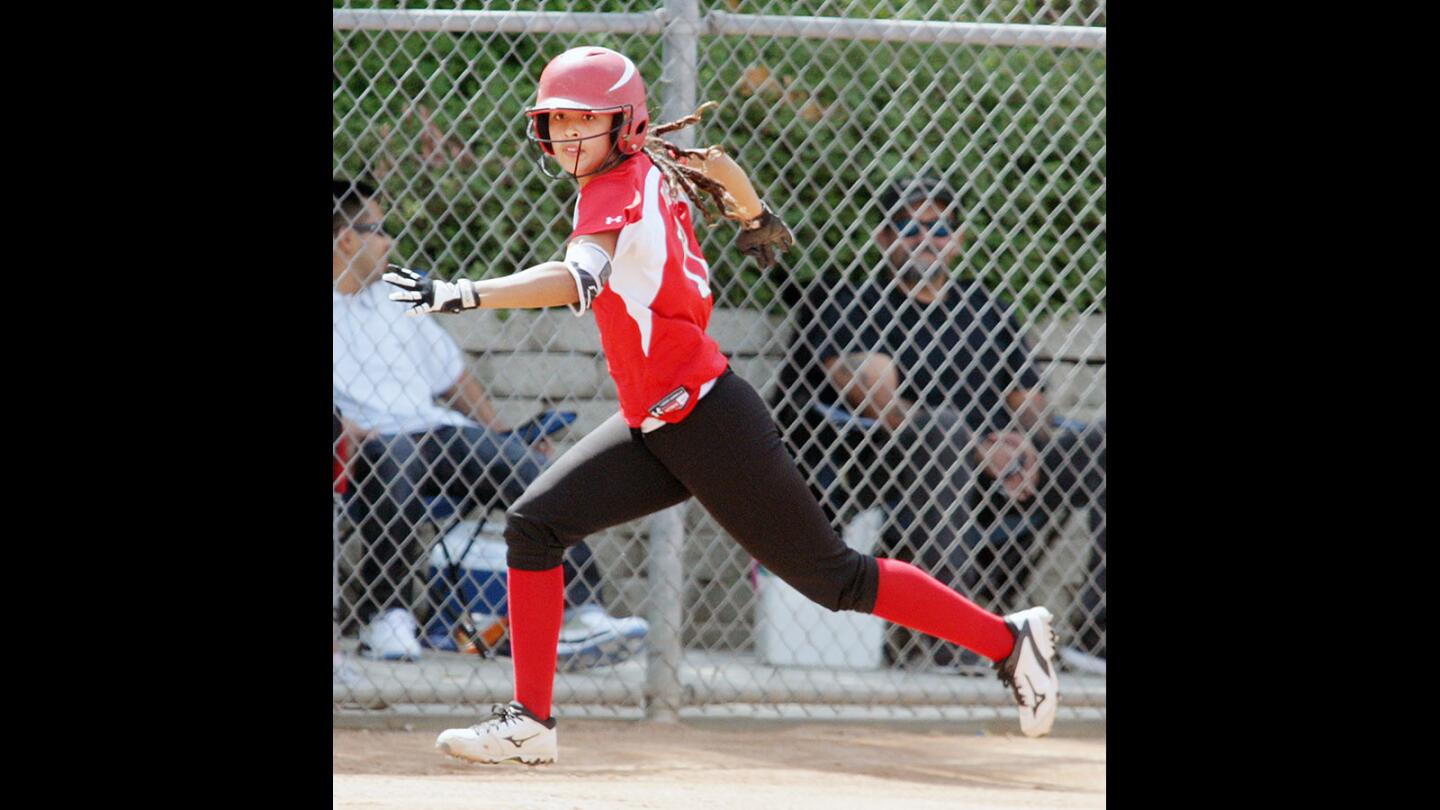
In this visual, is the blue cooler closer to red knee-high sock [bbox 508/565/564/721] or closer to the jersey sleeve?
red knee-high sock [bbox 508/565/564/721]

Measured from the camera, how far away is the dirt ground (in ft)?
14.0

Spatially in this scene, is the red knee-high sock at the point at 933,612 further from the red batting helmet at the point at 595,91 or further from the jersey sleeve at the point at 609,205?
the red batting helmet at the point at 595,91

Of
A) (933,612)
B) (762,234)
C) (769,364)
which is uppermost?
(762,234)

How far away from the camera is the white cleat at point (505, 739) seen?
3.62 meters

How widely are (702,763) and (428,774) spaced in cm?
79

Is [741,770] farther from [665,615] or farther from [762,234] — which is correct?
[762,234]

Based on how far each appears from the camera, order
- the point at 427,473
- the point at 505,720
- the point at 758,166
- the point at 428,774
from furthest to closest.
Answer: the point at 758,166 → the point at 427,473 → the point at 428,774 → the point at 505,720

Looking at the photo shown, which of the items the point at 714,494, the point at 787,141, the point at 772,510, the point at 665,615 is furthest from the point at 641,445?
the point at 787,141

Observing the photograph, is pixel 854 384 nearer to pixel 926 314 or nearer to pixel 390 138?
pixel 926 314

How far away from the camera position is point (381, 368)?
554 centimetres

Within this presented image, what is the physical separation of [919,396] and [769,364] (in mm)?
728

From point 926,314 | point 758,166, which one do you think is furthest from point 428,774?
point 758,166

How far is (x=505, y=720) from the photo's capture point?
3.68m

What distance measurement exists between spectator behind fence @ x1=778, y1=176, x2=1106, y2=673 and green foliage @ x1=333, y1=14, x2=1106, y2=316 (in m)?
0.14
